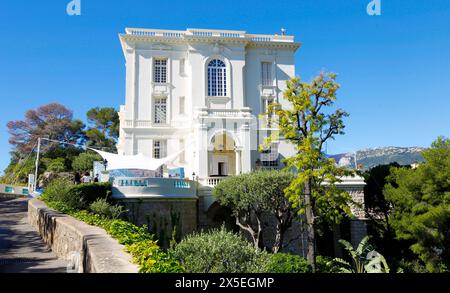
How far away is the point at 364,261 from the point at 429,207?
5221 mm

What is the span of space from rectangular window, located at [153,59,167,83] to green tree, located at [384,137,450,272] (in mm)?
21215

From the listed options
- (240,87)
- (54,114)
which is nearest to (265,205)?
(240,87)

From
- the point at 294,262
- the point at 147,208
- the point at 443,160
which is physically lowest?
the point at 294,262

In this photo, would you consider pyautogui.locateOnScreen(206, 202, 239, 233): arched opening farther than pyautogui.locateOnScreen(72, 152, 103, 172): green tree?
No

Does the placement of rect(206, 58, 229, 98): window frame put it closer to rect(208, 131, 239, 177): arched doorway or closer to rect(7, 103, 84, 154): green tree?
rect(208, 131, 239, 177): arched doorway

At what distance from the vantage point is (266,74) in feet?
108

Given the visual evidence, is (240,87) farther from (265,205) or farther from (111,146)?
(111,146)

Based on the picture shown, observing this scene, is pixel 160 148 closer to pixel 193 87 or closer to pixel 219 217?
pixel 193 87

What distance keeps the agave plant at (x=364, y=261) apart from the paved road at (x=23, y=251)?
13.6m

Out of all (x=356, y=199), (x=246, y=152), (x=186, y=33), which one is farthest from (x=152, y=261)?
(x=186, y=33)

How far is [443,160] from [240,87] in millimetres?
16713

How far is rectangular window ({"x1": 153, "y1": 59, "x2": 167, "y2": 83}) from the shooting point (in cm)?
3127

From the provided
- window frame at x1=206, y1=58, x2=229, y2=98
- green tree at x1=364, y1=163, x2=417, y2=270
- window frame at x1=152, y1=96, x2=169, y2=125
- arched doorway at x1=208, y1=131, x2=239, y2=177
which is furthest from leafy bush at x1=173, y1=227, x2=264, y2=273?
window frame at x1=206, y1=58, x2=229, y2=98

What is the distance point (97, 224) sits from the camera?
13.2 meters
